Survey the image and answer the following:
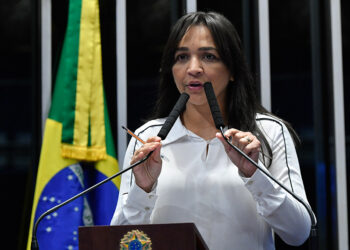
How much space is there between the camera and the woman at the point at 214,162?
1.66m

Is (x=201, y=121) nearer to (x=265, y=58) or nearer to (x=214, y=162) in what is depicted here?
(x=214, y=162)

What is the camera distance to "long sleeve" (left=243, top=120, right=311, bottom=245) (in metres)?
1.61

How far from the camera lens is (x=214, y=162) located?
1878 mm

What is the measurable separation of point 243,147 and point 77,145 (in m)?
1.12

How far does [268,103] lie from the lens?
270 cm

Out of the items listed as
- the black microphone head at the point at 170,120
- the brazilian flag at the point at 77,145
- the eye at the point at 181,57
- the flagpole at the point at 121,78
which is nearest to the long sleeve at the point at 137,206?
the black microphone head at the point at 170,120

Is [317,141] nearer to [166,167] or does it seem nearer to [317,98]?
[317,98]

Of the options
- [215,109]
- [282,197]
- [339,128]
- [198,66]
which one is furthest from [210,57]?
[339,128]

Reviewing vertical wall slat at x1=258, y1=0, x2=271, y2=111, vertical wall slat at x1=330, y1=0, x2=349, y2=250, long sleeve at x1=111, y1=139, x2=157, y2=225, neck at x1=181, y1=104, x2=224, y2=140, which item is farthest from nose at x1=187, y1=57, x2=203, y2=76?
vertical wall slat at x1=330, y1=0, x2=349, y2=250

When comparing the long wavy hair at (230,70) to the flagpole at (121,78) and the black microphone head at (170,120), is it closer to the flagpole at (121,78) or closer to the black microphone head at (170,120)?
the black microphone head at (170,120)

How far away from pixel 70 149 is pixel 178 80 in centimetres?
76

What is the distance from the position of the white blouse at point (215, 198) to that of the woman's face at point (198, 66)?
180mm

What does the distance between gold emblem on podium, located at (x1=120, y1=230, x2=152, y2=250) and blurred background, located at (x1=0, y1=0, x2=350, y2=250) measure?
56.6 inches

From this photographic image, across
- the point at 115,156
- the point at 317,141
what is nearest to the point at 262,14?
the point at 317,141
